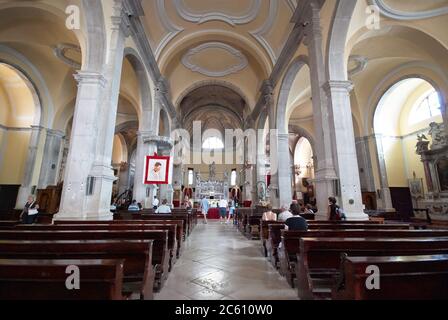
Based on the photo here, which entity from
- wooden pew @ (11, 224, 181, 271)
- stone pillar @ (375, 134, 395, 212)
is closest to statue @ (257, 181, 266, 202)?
stone pillar @ (375, 134, 395, 212)

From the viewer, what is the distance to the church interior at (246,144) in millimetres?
1862

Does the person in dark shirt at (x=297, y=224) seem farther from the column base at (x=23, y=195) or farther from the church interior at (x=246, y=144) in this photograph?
the column base at (x=23, y=195)

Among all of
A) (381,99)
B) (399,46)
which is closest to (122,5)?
(399,46)

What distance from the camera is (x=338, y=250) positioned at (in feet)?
6.77

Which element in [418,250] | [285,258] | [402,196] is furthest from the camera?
[402,196]

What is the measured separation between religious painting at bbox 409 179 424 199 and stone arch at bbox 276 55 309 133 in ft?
25.5

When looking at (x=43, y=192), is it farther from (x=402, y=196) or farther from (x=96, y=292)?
(x=402, y=196)

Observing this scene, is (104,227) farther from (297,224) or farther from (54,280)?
(297,224)

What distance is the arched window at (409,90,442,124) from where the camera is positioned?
10672 mm

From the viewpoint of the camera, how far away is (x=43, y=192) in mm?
9094

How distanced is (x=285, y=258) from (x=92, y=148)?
14.4 feet

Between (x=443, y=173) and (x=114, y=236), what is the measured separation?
12.9 m

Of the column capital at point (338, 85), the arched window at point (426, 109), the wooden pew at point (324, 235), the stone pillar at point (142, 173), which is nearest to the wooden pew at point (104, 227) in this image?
the wooden pew at point (324, 235)

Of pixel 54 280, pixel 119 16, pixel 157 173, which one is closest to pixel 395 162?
pixel 157 173
